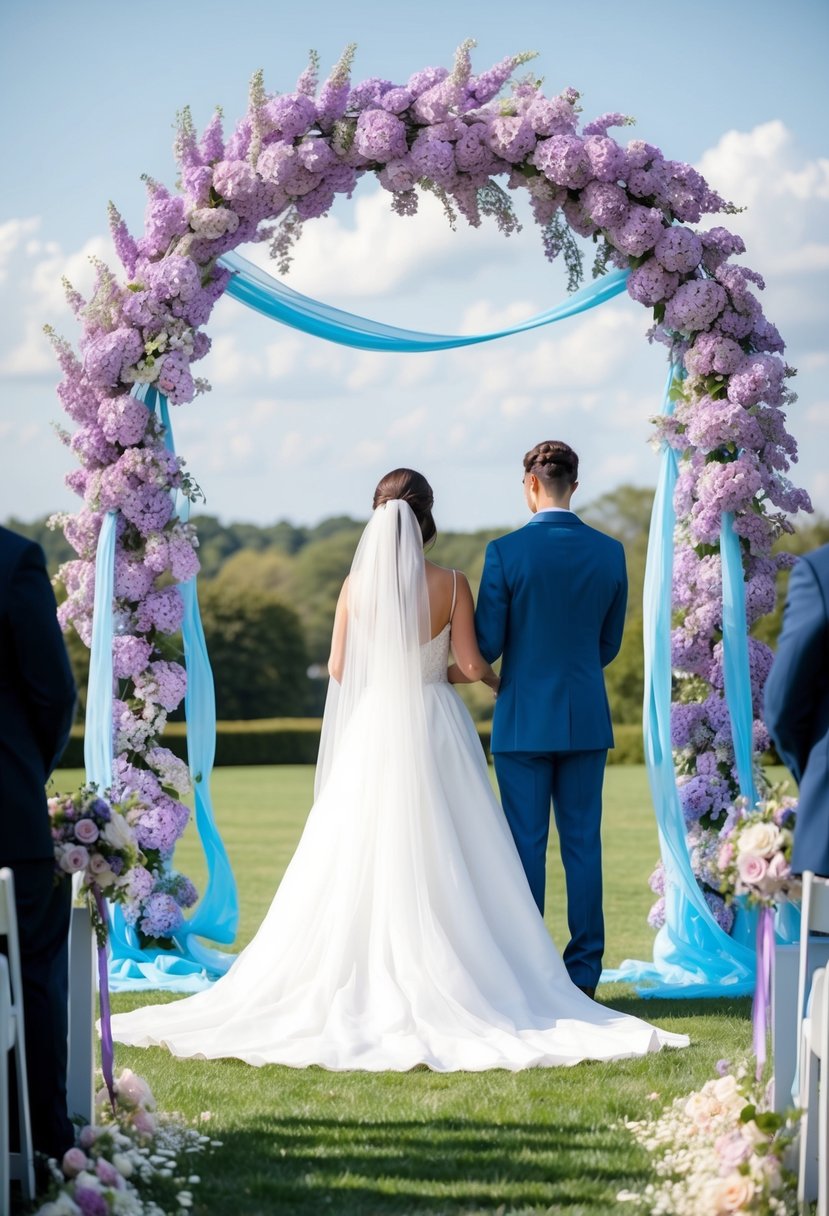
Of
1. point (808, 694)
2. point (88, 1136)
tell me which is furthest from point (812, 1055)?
point (88, 1136)

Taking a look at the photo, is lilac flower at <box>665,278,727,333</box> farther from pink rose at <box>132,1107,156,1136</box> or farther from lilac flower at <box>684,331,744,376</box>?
pink rose at <box>132,1107,156,1136</box>

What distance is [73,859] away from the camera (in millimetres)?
3748

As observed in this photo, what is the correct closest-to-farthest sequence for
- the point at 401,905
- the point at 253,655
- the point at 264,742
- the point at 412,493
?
1. the point at 401,905
2. the point at 412,493
3. the point at 264,742
4. the point at 253,655

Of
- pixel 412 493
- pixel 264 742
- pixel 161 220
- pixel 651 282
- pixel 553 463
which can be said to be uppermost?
pixel 161 220

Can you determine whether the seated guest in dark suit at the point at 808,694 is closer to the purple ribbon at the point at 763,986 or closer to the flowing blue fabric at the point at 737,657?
the purple ribbon at the point at 763,986

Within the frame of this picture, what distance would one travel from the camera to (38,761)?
364 centimetres

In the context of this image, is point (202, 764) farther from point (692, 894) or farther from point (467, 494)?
point (467, 494)

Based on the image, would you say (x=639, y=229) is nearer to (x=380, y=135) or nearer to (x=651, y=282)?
(x=651, y=282)

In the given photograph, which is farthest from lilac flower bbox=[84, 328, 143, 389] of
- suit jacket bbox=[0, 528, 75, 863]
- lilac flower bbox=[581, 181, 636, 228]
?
suit jacket bbox=[0, 528, 75, 863]

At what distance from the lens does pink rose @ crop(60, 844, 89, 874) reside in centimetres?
374

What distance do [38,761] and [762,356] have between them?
4569mm

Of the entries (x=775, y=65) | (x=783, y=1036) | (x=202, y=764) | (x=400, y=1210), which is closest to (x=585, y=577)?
(x=202, y=764)

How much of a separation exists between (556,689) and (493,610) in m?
0.41

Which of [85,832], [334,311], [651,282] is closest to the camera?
[85,832]
